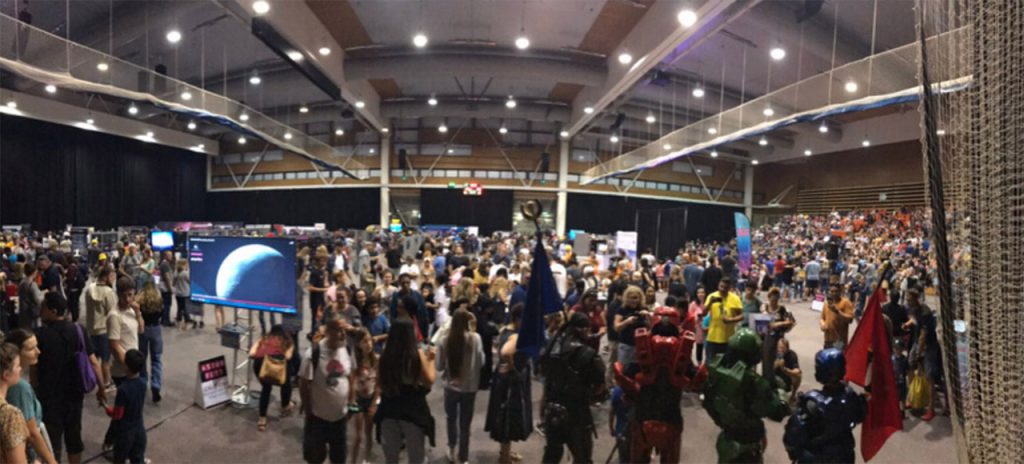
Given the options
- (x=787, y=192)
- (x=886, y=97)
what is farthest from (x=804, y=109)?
(x=787, y=192)

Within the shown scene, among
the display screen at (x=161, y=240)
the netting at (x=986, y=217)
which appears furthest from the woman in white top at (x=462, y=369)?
the display screen at (x=161, y=240)

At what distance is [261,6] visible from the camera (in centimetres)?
808

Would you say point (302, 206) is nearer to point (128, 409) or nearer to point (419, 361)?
point (128, 409)

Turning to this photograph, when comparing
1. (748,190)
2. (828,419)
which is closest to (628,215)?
(748,190)

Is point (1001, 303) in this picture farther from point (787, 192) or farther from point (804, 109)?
point (787, 192)

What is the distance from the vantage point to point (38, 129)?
2350 cm

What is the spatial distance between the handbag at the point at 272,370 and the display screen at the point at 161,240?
40.9ft

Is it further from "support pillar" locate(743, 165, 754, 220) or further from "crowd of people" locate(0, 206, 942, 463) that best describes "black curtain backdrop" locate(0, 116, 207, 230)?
"support pillar" locate(743, 165, 754, 220)

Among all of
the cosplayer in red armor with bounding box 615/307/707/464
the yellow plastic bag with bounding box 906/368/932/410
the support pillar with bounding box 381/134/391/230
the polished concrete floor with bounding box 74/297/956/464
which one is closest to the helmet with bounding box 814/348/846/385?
the cosplayer in red armor with bounding box 615/307/707/464

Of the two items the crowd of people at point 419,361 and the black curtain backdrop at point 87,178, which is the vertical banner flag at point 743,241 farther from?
the black curtain backdrop at point 87,178

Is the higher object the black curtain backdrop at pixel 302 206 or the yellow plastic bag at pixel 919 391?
the black curtain backdrop at pixel 302 206

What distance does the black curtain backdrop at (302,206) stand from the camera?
3022 centimetres

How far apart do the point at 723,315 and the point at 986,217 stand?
15.3 feet

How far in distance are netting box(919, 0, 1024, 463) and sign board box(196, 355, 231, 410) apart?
600cm
